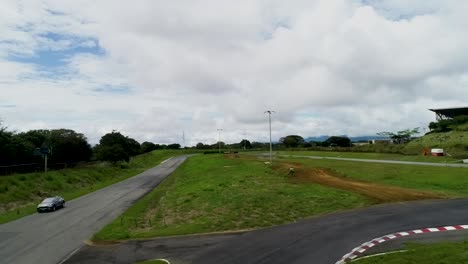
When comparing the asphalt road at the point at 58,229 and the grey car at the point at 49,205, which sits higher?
the grey car at the point at 49,205

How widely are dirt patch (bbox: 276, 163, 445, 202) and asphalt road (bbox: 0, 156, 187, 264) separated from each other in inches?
994

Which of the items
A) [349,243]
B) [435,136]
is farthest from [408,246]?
[435,136]

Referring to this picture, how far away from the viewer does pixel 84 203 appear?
57469 mm

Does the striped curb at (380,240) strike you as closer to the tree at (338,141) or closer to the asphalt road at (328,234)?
the asphalt road at (328,234)

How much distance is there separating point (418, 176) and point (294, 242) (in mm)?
34454

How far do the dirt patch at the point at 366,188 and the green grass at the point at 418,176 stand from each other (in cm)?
226

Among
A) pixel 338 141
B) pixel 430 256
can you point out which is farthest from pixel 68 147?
pixel 338 141

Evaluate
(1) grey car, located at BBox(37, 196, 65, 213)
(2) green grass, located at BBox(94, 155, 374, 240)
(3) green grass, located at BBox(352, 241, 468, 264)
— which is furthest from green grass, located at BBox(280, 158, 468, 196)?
(1) grey car, located at BBox(37, 196, 65, 213)

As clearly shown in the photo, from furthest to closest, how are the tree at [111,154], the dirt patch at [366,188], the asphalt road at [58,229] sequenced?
1. the tree at [111,154]
2. the dirt patch at [366,188]
3. the asphalt road at [58,229]

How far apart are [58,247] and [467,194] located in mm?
37085

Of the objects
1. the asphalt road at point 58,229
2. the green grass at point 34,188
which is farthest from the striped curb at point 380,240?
the green grass at point 34,188

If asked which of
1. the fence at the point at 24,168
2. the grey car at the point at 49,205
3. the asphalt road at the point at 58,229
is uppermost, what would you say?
the fence at the point at 24,168

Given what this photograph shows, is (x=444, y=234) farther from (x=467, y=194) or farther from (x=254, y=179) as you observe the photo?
(x=254, y=179)

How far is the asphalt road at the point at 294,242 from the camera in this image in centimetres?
2220
